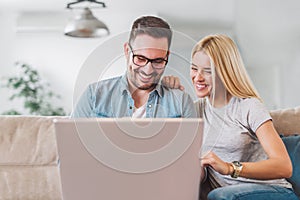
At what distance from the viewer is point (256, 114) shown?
1.54 m

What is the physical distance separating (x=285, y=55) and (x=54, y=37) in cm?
297

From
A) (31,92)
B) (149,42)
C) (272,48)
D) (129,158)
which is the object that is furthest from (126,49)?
(272,48)

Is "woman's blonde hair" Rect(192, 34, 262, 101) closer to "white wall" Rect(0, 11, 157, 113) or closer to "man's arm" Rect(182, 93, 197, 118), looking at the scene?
"man's arm" Rect(182, 93, 197, 118)

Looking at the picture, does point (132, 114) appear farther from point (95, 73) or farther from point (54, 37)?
point (54, 37)

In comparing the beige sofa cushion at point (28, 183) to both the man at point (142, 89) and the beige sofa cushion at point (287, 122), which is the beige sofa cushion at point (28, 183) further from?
the beige sofa cushion at point (287, 122)

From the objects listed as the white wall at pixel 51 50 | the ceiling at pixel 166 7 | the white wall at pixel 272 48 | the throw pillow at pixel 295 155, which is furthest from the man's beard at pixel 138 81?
the white wall at pixel 51 50

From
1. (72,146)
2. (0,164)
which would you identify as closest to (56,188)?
(0,164)

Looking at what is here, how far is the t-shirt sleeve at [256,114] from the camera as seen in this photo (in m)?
1.52

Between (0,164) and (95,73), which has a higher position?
(95,73)

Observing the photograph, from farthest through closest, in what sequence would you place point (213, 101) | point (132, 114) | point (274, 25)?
point (274, 25) < point (213, 101) < point (132, 114)

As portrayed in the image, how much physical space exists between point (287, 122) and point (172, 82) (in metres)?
0.78

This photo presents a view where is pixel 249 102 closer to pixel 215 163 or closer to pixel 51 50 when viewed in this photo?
pixel 215 163

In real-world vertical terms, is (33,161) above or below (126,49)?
below

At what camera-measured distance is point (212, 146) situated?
1.55 meters
